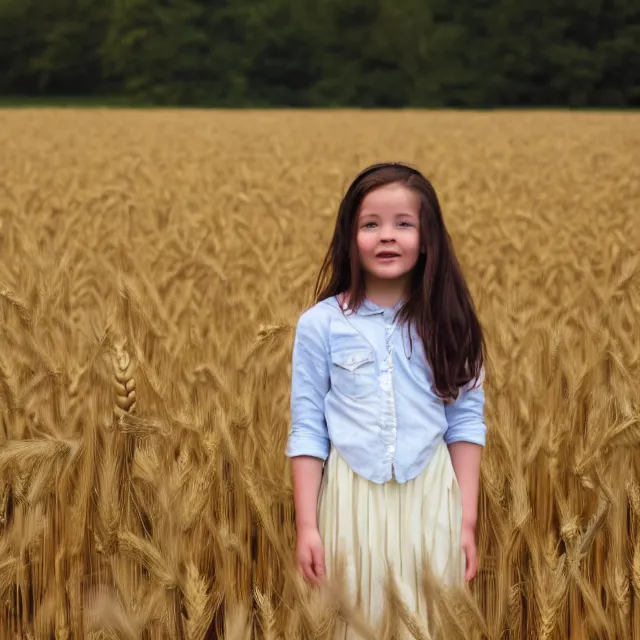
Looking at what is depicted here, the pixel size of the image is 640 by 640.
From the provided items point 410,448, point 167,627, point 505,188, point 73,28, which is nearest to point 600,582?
point 410,448

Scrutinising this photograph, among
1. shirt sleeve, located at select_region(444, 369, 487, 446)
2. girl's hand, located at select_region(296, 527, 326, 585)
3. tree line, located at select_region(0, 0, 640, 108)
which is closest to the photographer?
→ girl's hand, located at select_region(296, 527, 326, 585)

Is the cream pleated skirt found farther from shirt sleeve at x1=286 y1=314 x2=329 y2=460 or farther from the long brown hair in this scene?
the long brown hair

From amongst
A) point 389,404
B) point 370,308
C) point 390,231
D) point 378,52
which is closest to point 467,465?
point 389,404

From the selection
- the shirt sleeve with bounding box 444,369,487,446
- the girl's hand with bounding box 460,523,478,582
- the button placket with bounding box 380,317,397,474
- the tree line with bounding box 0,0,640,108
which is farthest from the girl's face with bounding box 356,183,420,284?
the tree line with bounding box 0,0,640,108

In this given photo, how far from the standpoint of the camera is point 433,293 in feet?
5.64

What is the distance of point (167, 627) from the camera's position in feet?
4.32

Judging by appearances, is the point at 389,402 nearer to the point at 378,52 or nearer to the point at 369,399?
the point at 369,399

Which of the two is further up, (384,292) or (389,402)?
(384,292)

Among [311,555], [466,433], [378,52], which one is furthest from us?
[378,52]

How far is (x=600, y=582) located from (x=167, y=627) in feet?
2.72

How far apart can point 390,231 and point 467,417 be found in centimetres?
A: 33

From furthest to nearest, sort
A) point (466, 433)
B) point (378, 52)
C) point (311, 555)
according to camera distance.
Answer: point (378, 52)
point (466, 433)
point (311, 555)

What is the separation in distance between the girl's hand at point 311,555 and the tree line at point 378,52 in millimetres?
46349

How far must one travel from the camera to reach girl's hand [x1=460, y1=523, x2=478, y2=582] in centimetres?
164
